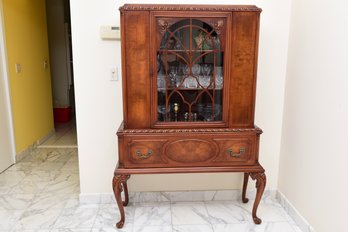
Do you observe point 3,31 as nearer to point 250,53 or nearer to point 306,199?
A: point 250,53

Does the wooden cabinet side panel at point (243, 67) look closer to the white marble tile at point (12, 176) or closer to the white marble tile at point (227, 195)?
the white marble tile at point (227, 195)

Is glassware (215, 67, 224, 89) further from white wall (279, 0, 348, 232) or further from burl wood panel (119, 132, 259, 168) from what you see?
white wall (279, 0, 348, 232)

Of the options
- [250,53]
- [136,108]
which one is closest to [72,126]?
[136,108]

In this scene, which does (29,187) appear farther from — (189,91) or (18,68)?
(189,91)

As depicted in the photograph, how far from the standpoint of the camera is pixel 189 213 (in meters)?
2.31

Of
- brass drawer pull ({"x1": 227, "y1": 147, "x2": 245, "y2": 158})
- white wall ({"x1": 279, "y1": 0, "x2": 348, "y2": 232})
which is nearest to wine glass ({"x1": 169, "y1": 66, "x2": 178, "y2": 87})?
brass drawer pull ({"x1": 227, "y1": 147, "x2": 245, "y2": 158})

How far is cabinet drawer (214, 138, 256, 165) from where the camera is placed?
198 cm

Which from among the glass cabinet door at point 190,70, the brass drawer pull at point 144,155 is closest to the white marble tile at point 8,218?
the brass drawer pull at point 144,155

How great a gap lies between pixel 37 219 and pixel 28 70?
2.22 m

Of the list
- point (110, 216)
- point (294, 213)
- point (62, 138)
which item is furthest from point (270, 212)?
point (62, 138)

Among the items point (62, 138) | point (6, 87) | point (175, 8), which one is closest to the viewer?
point (175, 8)

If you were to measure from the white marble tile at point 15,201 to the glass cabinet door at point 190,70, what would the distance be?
146cm

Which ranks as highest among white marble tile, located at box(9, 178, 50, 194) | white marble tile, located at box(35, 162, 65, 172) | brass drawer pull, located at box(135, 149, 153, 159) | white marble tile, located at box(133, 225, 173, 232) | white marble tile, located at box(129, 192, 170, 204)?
brass drawer pull, located at box(135, 149, 153, 159)

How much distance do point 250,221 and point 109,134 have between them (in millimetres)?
1295
